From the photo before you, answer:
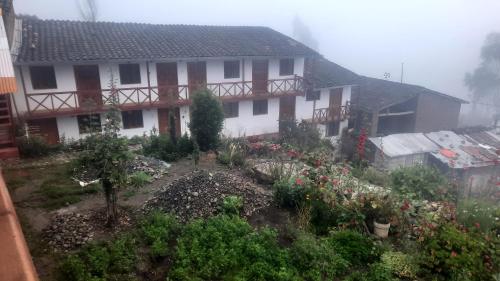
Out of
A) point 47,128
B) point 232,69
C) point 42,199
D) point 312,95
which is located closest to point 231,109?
point 232,69

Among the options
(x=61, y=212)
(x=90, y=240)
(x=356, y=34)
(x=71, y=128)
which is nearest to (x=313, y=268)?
(x=90, y=240)

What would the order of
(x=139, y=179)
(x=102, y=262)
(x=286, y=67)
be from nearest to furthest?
1. (x=102, y=262)
2. (x=139, y=179)
3. (x=286, y=67)

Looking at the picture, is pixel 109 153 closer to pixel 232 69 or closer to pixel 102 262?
pixel 102 262

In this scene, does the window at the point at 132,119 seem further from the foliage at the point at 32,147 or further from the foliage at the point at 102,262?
the foliage at the point at 102,262

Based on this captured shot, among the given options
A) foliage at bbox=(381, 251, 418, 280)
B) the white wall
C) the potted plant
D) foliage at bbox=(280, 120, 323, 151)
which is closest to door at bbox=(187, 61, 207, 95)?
the white wall

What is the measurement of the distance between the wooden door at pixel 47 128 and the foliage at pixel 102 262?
43.0ft

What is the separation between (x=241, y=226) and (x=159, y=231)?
1.83 metres

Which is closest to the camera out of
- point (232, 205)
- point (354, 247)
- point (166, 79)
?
point (354, 247)

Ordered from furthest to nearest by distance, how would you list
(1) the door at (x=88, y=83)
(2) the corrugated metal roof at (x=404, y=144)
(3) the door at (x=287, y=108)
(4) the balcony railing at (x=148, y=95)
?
(3) the door at (x=287, y=108) → (2) the corrugated metal roof at (x=404, y=144) → (1) the door at (x=88, y=83) → (4) the balcony railing at (x=148, y=95)

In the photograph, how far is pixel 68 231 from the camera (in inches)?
281

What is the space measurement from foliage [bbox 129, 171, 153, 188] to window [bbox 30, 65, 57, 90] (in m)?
10.1

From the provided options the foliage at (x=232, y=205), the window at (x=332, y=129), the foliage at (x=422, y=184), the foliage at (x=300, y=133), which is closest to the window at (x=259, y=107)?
the foliage at (x=300, y=133)

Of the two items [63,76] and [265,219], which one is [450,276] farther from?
[63,76]

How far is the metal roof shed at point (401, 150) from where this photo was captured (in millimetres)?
20172
